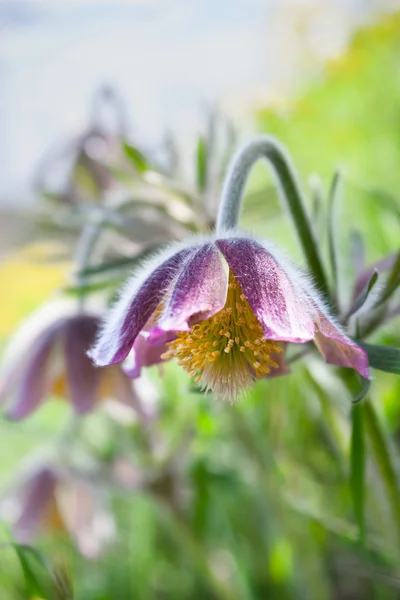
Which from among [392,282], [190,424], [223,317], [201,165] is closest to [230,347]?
[223,317]

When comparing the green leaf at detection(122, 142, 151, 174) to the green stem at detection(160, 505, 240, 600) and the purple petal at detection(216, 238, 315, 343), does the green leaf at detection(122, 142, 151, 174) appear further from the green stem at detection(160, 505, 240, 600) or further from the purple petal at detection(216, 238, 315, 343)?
the green stem at detection(160, 505, 240, 600)

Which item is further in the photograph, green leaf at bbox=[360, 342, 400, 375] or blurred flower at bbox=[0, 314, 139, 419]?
blurred flower at bbox=[0, 314, 139, 419]

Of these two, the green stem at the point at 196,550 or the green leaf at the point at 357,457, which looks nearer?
the green leaf at the point at 357,457

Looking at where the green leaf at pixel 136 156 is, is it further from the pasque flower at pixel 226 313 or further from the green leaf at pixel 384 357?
the green leaf at pixel 384 357

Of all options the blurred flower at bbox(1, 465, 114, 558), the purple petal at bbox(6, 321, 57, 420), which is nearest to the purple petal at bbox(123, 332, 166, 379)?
the purple petal at bbox(6, 321, 57, 420)

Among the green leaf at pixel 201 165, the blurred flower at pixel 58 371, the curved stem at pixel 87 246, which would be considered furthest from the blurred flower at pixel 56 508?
the green leaf at pixel 201 165

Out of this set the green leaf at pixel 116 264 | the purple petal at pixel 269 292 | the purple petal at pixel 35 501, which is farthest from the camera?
the purple petal at pixel 35 501

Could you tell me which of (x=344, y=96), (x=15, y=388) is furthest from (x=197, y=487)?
(x=344, y=96)
